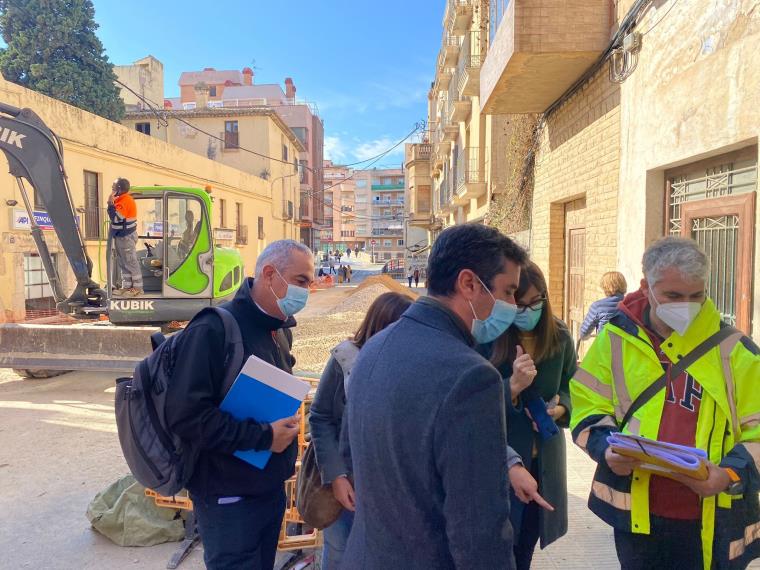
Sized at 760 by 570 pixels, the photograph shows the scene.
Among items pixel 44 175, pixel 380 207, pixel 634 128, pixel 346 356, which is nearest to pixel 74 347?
pixel 44 175

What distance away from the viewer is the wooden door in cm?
396

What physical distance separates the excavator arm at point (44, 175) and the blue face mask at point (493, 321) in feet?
26.6

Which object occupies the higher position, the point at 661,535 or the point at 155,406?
the point at 155,406

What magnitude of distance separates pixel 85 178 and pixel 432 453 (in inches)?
675

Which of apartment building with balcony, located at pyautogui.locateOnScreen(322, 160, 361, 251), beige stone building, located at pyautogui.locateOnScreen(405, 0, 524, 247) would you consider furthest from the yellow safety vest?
apartment building with balcony, located at pyautogui.locateOnScreen(322, 160, 361, 251)

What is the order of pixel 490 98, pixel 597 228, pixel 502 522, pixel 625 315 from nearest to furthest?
pixel 502 522 < pixel 625 315 < pixel 597 228 < pixel 490 98

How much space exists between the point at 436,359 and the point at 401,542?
1.51 feet

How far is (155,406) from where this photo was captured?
2244mm

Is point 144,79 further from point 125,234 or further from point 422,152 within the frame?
point 125,234

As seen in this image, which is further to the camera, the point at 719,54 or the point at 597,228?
the point at 597,228

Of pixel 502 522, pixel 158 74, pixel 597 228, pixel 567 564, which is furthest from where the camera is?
pixel 158 74

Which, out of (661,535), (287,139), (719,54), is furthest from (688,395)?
(287,139)

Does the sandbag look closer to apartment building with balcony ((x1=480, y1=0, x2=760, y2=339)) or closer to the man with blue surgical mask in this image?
the man with blue surgical mask

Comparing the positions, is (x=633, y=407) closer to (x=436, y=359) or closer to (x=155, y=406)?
(x=436, y=359)
